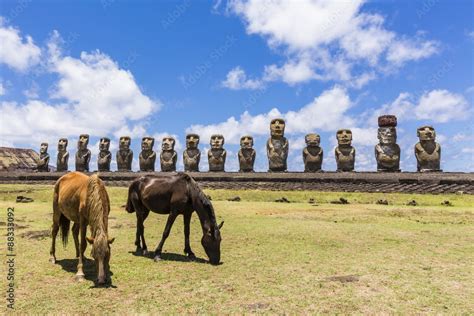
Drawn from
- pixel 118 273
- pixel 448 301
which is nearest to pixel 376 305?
pixel 448 301

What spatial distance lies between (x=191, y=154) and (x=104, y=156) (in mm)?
11495

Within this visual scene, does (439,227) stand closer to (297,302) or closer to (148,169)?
(297,302)

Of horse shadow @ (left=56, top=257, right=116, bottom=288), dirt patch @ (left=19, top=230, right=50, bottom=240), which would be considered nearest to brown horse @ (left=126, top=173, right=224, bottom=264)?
horse shadow @ (left=56, top=257, right=116, bottom=288)

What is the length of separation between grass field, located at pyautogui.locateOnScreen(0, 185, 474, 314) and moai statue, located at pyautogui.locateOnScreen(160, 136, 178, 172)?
24.3 metres

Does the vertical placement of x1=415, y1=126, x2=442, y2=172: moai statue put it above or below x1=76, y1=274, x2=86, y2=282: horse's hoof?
above

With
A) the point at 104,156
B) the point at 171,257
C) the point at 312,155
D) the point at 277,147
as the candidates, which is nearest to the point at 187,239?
the point at 171,257

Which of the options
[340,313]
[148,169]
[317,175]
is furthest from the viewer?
[148,169]

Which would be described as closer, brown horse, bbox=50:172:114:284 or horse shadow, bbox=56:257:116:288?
brown horse, bbox=50:172:114:284

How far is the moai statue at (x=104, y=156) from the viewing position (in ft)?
146

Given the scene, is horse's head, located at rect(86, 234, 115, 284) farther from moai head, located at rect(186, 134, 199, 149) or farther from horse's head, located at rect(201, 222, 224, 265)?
moai head, located at rect(186, 134, 199, 149)

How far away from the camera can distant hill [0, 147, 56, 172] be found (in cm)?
5882

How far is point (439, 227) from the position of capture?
15.1 metres

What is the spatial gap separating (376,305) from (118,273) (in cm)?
541

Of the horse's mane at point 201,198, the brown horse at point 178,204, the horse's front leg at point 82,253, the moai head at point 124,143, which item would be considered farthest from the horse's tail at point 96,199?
the moai head at point 124,143
